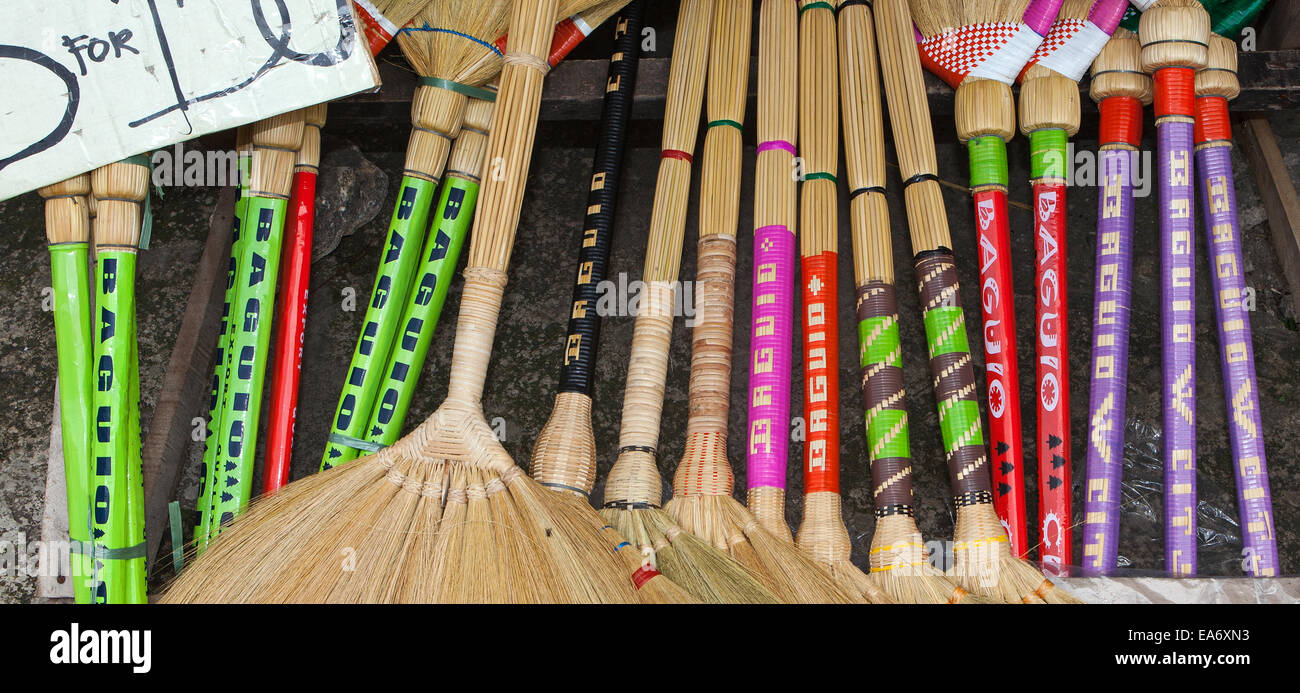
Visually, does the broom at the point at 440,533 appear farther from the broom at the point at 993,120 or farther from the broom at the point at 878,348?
the broom at the point at 993,120

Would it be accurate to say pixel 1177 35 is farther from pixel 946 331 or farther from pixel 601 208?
pixel 601 208

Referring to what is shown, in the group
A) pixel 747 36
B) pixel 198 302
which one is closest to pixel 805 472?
pixel 747 36

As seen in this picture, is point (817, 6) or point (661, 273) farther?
point (817, 6)

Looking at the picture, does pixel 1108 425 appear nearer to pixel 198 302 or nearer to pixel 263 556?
pixel 263 556

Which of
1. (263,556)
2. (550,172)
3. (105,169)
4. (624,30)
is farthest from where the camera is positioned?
(550,172)

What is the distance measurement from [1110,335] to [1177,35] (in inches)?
25.2

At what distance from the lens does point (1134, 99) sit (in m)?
2.13

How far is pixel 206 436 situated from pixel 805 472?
1.25m

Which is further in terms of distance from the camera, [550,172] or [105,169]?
[550,172]

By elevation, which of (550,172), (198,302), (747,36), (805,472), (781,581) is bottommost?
(781,581)

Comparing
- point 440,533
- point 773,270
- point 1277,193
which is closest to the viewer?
point 440,533

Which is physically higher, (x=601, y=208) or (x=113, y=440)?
(x=601, y=208)

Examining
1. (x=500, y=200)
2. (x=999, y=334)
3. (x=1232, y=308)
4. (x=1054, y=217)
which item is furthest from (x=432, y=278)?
(x=1232, y=308)

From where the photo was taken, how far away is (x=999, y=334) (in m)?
2.00
